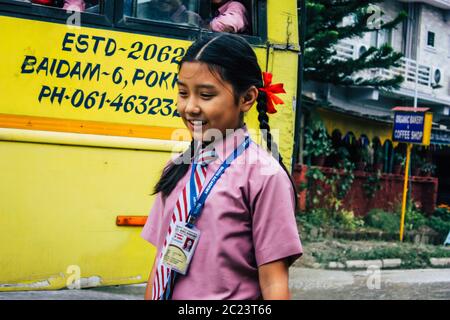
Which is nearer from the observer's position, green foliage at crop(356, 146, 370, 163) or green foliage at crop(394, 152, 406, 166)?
green foliage at crop(356, 146, 370, 163)

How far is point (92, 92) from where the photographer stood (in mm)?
4172

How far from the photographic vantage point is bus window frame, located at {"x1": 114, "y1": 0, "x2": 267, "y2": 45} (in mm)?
4246

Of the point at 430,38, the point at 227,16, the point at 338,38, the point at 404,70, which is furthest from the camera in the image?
the point at 430,38

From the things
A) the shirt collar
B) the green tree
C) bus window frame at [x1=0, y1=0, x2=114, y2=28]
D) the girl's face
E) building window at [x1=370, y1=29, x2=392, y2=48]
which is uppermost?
building window at [x1=370, y1=29, x2=392, y2=48]

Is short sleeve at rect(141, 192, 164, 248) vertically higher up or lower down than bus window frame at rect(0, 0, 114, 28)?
lower down

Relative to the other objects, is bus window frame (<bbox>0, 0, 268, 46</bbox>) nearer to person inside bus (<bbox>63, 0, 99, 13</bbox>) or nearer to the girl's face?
person inside bus (<bbox>63, 0, 99, 13</bbox>)

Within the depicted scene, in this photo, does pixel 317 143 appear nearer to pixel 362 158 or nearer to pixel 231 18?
pixel 362 158

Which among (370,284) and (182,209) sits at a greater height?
(182,209)

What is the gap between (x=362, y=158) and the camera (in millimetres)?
15125

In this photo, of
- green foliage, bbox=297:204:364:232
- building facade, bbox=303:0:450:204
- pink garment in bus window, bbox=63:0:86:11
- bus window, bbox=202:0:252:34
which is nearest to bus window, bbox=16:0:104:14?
pink garment in bus window, bbox=63:0:86:11

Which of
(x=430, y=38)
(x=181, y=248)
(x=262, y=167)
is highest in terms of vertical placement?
(x=430, y=38)

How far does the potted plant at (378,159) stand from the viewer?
1520 cm

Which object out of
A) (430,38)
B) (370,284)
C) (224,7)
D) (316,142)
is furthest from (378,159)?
(224,7)

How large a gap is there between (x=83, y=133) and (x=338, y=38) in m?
8.62
